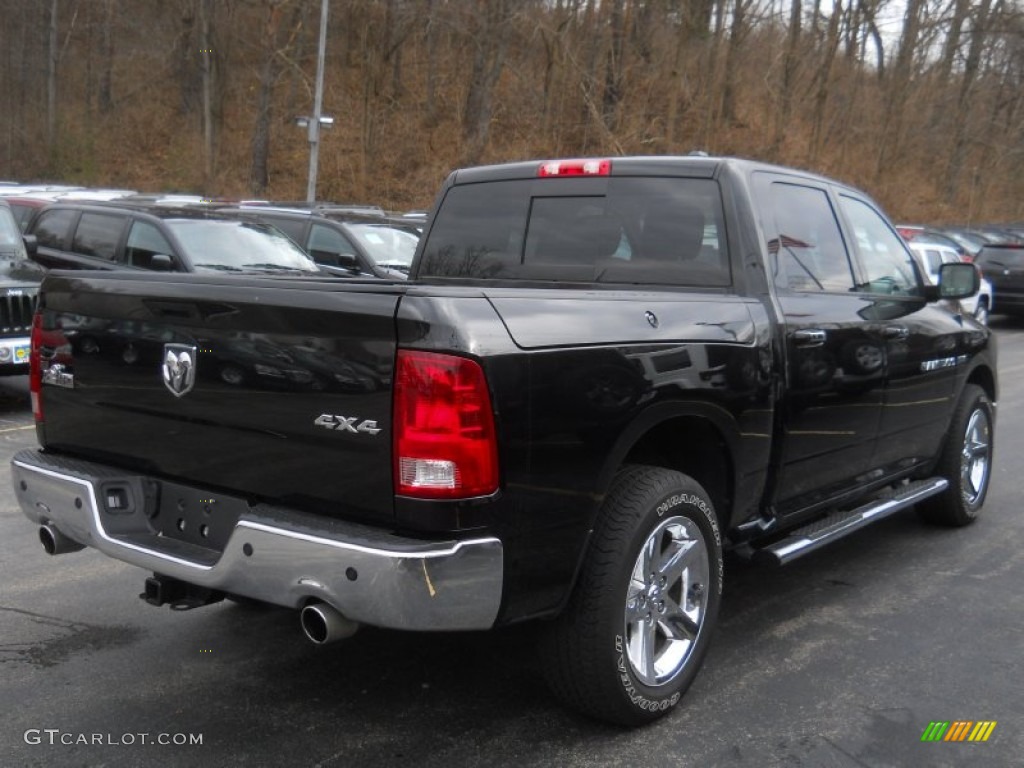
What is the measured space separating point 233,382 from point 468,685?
146 centimetres

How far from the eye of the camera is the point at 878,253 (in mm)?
5309

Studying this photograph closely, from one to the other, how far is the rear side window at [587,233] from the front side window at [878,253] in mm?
1131

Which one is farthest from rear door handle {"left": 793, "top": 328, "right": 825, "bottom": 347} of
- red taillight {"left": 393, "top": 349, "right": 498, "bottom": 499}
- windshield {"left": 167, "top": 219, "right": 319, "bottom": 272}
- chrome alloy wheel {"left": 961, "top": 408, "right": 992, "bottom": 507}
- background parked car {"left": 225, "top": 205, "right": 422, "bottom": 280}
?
background parked car {"left": 225, "top": 205, "right": 422, "bottom": 280}

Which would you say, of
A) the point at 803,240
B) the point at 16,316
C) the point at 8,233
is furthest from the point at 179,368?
the point at 8,233

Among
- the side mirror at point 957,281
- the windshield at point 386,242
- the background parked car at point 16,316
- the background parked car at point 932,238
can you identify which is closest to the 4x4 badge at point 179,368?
the side mirror at point 957,281

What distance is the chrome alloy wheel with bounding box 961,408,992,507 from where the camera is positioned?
6059 mm

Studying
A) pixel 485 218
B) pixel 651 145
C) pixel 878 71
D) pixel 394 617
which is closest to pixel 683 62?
pixel 651 145

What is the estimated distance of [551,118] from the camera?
3438 cm

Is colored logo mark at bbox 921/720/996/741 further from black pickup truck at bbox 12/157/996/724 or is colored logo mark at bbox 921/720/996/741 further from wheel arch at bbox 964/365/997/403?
wheel arch at bbox 964/365/997/403

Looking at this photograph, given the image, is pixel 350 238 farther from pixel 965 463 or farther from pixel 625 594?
pixel 625 594

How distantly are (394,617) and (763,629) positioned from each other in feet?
7.19

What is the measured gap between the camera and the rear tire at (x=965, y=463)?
591cm

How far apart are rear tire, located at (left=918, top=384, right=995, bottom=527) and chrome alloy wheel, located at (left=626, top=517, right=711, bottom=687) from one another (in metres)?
2.82

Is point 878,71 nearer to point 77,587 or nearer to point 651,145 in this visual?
point 651,145
